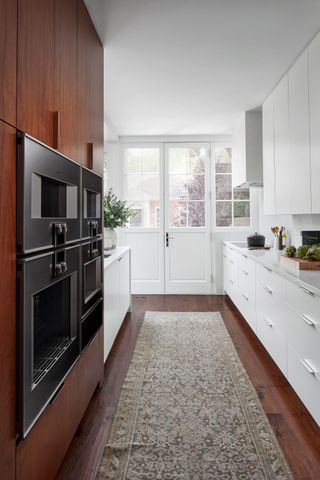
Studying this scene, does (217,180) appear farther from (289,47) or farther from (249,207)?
(289,47)

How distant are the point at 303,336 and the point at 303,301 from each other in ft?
0.66

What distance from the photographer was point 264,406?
6.68 feet

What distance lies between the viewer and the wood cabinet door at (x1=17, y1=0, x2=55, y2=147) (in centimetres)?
109

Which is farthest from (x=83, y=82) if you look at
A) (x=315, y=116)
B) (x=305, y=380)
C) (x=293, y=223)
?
(x=293, y=223)

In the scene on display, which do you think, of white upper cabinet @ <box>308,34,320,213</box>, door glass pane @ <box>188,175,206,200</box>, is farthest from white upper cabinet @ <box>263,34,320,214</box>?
door glass pane @ <box>188,175,206,200</box>

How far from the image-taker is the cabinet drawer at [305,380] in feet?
5.74

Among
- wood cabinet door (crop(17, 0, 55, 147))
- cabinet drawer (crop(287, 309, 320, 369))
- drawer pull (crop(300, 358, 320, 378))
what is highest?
wood cabinet door (crop(17, 0, 55, 147))

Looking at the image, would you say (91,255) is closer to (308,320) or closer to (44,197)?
(44,197)

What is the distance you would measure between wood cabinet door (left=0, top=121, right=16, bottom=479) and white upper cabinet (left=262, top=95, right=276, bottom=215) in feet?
9.82

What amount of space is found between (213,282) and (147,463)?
3820 mm

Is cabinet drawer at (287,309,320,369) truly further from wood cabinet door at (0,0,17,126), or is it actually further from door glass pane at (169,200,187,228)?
door glass pane at (169,200,187,228)

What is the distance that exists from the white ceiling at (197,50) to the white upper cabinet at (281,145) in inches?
6.1

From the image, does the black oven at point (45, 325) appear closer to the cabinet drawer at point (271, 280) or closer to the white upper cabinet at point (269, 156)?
the cabinet drawer at point (271, 280)

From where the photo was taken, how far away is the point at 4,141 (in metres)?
0.97
